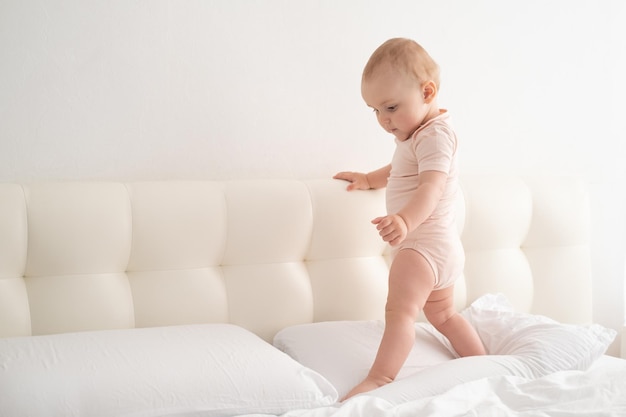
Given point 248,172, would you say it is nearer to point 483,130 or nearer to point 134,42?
point 134,42

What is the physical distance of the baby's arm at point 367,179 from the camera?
2082 millimetres

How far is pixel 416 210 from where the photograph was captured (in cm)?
176

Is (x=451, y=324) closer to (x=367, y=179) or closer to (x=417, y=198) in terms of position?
(x=417, y=198)

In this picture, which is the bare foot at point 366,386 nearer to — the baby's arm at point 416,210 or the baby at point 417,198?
the baby at point 417,198

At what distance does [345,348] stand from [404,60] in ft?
2.27

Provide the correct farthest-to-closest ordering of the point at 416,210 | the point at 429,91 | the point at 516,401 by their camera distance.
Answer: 1. the point at 429,91
2. the point at 416,210
3. the point at 516,401

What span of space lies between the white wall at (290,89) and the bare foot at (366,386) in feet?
2.26

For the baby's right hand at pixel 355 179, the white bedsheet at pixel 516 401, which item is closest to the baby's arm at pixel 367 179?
the baby's right hand at pixel 355 179

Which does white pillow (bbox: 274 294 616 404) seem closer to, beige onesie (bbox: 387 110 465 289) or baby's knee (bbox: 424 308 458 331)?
baby's knee (bbox: 424 308 458 331)

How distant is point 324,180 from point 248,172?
0.21 meters

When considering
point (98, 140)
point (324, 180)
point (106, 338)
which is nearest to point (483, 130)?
point (324, 180)

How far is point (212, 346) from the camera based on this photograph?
5.11ft

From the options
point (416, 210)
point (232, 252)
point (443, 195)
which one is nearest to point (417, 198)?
point (416, 210)

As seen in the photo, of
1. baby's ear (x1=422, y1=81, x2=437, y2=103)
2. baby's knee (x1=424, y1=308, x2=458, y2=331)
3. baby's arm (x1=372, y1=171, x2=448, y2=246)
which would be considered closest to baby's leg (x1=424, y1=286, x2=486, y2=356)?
baby's knee (x1=424, y1=308, x2=458, y2=331)
